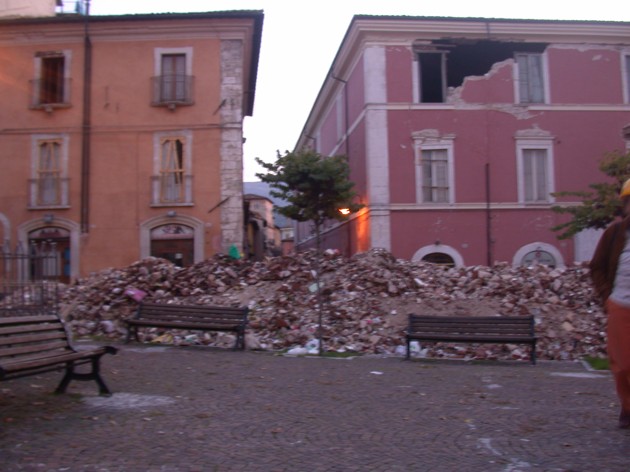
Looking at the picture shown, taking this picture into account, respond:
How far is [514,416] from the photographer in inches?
246

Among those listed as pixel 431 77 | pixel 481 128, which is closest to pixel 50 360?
pixel 481 128

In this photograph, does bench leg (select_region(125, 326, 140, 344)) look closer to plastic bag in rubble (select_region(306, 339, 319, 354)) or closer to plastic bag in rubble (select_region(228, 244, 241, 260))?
plastic bag in rubble (select_region(306, 339, 319, 354))

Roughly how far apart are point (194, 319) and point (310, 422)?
6.90 metres

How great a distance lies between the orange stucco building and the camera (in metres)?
21.7

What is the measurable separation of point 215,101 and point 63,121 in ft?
17.3

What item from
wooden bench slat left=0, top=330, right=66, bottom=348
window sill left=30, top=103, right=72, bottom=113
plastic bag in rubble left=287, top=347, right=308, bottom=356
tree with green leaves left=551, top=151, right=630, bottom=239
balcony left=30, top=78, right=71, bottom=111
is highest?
balcony left=30, top=78, right=71, bottom=111

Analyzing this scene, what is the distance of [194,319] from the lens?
12.5 metres

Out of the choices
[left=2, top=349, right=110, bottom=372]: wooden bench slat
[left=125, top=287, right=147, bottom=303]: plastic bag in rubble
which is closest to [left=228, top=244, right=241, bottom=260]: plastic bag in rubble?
[left=125, top=287, right=147, bottom=303]: plastic bag in rubble

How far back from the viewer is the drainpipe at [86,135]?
21.8m

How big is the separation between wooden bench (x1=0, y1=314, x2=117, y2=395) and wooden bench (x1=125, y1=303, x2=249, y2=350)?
5249mm

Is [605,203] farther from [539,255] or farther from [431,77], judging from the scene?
[431,77]

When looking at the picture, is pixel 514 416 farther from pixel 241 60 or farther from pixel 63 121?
pixel 63 121

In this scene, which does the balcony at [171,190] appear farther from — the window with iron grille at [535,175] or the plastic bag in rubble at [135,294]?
the window with iron grille at [535,175]

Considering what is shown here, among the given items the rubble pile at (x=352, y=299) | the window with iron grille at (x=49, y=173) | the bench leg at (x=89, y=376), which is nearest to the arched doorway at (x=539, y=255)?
the rubble pile at (x=352, y=299)
